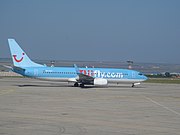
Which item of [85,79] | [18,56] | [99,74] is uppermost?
[18,56]

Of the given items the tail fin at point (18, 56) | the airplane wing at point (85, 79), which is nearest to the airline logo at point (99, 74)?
the airplane wing at point (85, 79)

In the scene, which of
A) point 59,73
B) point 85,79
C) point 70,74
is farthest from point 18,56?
point 85,79

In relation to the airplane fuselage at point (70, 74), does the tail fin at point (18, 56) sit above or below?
above

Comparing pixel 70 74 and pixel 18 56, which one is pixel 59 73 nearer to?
pixel 70 74

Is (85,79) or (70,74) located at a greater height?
(70,74)

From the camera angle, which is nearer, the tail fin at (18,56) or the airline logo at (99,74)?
the tail fin at (18,56)

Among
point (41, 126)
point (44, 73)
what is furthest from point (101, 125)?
point (44, 73)

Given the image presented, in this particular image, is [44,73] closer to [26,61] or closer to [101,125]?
[26,61]

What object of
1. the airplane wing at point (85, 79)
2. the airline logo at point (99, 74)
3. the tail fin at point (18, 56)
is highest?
the tail fin at point (18, 56)

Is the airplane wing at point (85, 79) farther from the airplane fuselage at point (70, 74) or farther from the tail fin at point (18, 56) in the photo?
the tail fin at point (18, 56)

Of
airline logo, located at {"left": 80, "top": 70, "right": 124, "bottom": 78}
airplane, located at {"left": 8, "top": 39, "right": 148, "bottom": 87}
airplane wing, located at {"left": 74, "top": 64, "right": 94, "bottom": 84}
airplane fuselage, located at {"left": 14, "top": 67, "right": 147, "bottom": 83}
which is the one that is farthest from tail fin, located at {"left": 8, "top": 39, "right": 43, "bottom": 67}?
airline logo, located at {"left": 80, "top": 70, "right": 124, "bottom": 78}

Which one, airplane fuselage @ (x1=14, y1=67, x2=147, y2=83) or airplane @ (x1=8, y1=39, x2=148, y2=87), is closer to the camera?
airplane @ (x1=8, y1=39, x2=148, y2=87)

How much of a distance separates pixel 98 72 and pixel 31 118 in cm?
3704

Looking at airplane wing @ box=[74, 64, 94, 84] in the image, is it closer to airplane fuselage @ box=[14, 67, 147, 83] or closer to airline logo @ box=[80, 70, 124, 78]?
airplane fuselage @ box=[14, 67, 147, 83]
